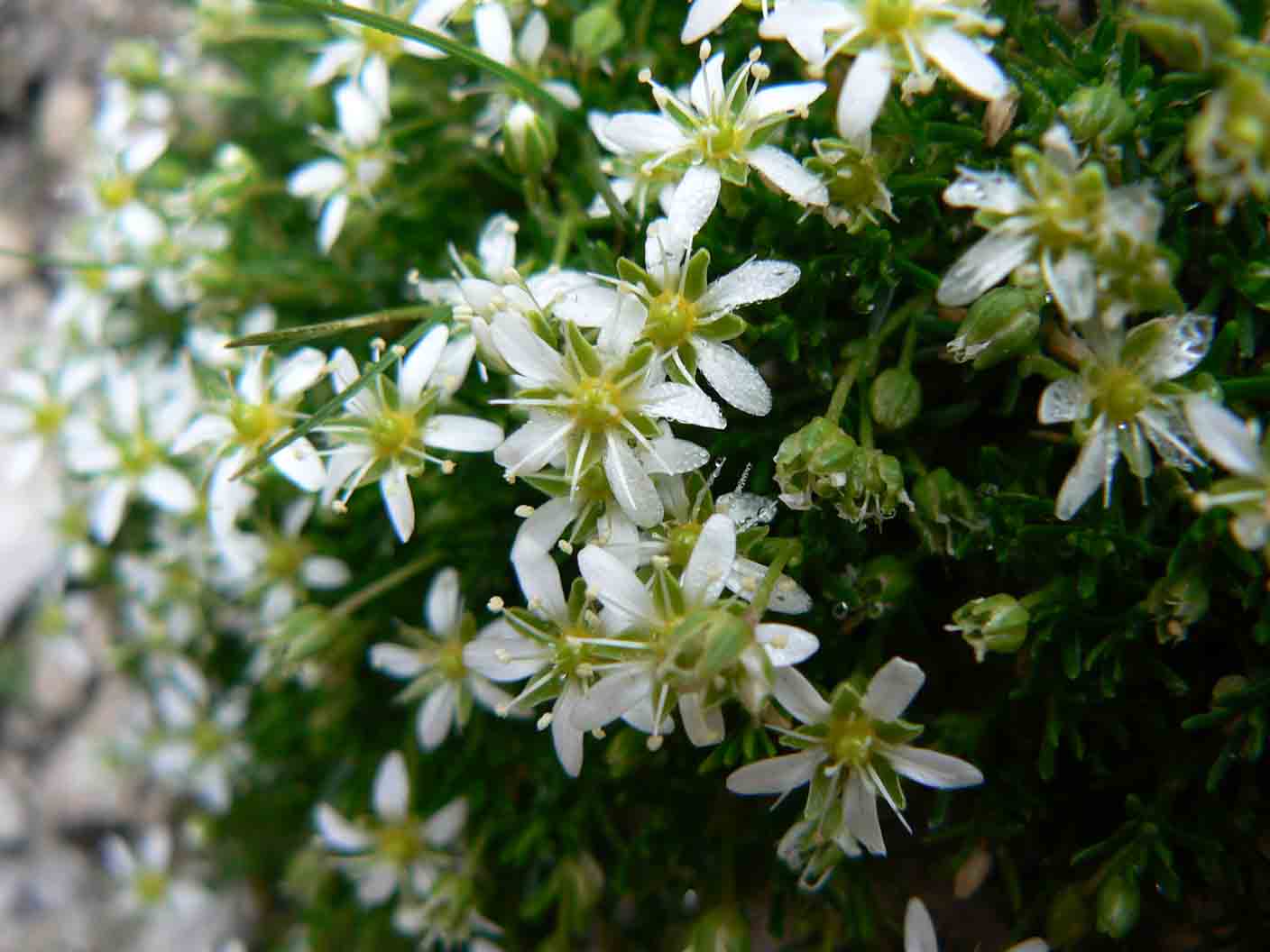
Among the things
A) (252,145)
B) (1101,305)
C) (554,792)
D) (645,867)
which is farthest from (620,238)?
(252,145)

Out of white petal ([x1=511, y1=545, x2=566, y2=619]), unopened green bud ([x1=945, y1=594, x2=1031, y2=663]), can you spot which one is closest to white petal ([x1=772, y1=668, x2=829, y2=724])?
unopened green bud ([x1=945, y1=594, x2=1031, y2=663])

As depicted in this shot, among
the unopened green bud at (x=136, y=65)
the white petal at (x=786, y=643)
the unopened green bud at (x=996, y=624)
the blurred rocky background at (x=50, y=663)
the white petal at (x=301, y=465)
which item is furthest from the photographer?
the blurred rocky background at (x=50, y=663)

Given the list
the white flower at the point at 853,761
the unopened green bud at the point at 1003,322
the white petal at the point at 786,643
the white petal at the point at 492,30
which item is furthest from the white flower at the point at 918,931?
the white petal at the point at 492,30

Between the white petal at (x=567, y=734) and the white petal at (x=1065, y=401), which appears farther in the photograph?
the white petal at (x=567, y=734)

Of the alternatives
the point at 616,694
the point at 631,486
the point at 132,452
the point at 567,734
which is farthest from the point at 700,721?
the point at 132,452

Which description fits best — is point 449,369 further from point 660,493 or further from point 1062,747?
point 1062,747

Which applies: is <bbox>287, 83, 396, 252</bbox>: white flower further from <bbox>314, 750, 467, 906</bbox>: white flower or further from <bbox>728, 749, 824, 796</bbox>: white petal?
<bbox>728, 749, 824, 796</bbox>: white petal

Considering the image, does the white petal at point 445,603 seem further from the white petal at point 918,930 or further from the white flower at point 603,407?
the white petal at point 918,930
